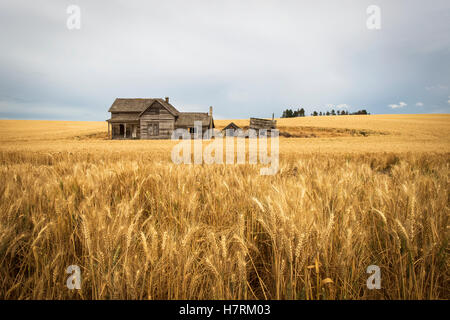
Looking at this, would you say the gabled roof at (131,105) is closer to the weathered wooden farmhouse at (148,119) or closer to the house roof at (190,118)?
the weathered wooden farmhouse at (148,119)

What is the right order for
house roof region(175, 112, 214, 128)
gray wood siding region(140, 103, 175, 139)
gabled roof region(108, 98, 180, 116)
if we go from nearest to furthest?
gray wood siding region(140, 103, 175, 139), house roof region(175, 112, 214, 128), gabled roof region(108, 98, 180, 116)

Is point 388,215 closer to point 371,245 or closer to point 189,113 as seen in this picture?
point 371,245

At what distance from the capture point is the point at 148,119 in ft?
95.3

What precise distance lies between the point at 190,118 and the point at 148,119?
20.2 feet

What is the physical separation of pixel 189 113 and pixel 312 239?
108 feet

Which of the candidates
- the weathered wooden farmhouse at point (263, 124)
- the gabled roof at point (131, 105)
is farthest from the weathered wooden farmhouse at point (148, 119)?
the weathered wooden farmhouse at point (263, 124)

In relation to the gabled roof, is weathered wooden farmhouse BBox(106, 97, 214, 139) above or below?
below

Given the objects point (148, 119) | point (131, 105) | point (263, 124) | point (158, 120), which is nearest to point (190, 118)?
point (158, 120)

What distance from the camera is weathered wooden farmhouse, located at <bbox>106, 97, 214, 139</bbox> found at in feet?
95.1

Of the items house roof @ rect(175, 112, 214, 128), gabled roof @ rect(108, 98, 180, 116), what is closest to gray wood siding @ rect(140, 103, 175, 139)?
house roof @ rect(175, 112, 214, 128)

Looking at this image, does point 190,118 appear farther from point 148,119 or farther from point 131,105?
point 131,105

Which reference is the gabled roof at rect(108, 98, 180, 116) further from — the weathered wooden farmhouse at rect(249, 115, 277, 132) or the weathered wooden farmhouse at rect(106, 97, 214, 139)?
the weathered wooden farmhouse at rect(249, 115, 277, 132)
